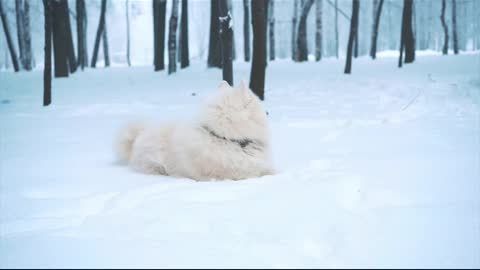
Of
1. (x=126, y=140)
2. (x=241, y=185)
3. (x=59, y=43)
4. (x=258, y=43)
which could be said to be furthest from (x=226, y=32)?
(x=59, y=43)

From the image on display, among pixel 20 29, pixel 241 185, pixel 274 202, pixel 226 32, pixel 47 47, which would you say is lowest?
pixel 241 185

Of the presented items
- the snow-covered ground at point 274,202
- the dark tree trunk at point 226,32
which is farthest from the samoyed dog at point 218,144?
the dark tree trunk at point 226,32

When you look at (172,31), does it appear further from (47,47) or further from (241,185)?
(241,185)

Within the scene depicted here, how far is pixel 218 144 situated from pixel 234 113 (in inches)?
13.7

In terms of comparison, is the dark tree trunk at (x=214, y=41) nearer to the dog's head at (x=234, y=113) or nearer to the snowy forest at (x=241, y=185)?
the snowy forest at (x=241, y=185)

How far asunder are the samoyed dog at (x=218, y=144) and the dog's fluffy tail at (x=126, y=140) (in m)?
0.47

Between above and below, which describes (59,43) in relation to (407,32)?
below

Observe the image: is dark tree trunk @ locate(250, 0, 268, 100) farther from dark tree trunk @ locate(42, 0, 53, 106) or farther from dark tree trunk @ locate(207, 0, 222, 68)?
dark tree trunk @ locate(207, 0, 222, 68)

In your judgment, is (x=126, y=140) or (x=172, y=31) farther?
(x=172, y=31)

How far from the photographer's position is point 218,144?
366 cm

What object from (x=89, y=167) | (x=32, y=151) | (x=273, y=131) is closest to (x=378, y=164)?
(x=273, y=131)

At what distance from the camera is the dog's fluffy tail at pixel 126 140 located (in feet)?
14.5

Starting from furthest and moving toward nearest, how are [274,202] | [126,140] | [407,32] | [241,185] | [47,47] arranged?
1. [407,32]
2. [47,47]
3. [126,140]
4. [241,185]
5. [274,202]

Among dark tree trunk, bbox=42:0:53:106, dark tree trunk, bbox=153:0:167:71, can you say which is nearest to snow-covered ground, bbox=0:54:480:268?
dark tree trunk, bbox=42:0:53:106
